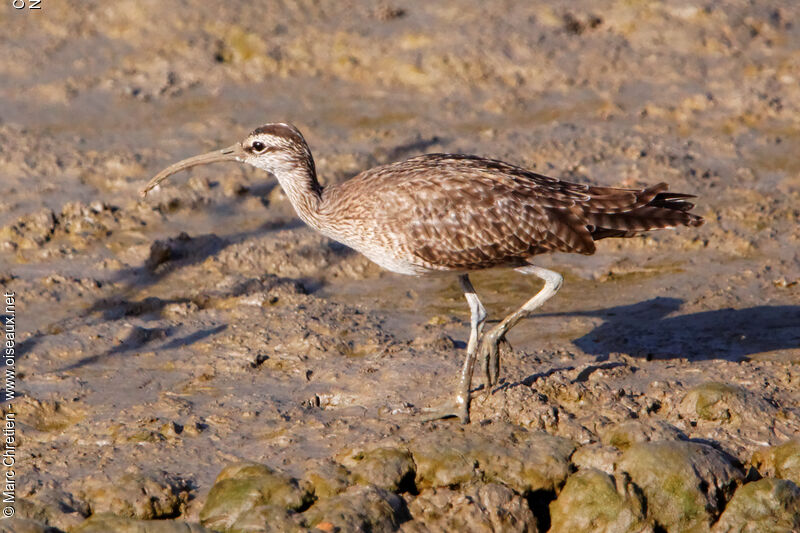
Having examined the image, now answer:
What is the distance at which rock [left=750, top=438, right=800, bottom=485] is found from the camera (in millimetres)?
5980

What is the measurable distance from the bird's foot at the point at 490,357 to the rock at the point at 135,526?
2.22m

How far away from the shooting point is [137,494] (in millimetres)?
5832

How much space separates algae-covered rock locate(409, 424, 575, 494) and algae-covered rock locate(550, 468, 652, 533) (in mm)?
204

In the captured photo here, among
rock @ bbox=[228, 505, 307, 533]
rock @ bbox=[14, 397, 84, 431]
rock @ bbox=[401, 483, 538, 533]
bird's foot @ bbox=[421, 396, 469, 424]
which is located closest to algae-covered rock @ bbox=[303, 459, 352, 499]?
rock @ bbox=[228, 505, 307, 533]

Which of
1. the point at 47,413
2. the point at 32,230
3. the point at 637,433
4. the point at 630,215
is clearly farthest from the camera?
the point at 32,230

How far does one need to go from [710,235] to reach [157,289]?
507cm

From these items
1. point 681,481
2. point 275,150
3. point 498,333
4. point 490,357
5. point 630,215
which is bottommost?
point 681,481

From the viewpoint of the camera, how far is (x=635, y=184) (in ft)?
33.2

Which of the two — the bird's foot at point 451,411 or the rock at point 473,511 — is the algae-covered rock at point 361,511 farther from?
the bird's foot at point 451,411

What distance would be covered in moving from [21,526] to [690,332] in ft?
17.1

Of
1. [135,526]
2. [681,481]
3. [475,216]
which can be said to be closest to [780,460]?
[681,481]

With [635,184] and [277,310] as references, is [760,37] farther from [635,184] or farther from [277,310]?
[277,310]

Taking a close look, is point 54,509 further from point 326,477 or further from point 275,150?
point 275,150

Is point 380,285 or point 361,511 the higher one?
point 380,285
